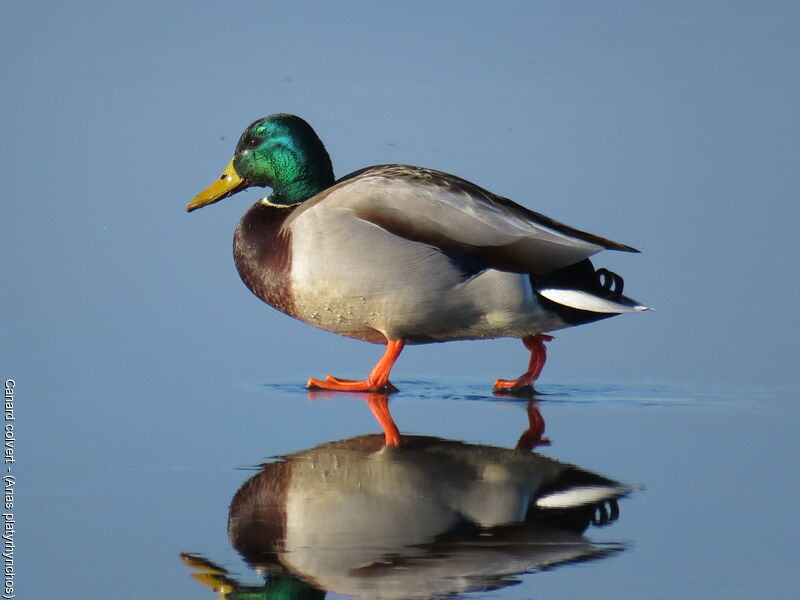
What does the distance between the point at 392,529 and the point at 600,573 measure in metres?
0.57

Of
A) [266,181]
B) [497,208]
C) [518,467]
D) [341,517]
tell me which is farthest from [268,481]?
[266,181]

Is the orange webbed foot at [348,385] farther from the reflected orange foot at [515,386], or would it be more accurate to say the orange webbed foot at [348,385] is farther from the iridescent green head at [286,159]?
the iridescent green head at [286,159]

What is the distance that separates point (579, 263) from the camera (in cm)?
564

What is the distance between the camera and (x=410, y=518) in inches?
131

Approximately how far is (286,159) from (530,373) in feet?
5.05

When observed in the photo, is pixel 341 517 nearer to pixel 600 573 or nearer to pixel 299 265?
pixel 600 573

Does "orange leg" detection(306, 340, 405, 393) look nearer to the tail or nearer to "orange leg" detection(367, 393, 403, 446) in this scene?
"orange leg" detection(367, 393, 403, 446)

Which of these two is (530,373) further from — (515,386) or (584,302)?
(584,302)

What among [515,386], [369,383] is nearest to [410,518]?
[369,383]

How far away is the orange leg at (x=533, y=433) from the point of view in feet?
14.3

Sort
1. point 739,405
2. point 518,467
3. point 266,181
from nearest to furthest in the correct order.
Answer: point 518,467 < point 739,405 < point 266,181

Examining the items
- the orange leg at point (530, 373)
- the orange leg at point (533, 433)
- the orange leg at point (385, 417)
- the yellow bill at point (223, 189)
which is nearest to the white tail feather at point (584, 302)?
the orange leg at point (530, 373)

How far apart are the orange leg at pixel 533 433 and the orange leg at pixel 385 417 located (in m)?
0.43

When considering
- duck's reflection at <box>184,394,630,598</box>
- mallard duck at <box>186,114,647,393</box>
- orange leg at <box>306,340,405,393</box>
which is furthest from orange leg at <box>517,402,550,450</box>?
orange leg at <box>306,340,405,393</box>
